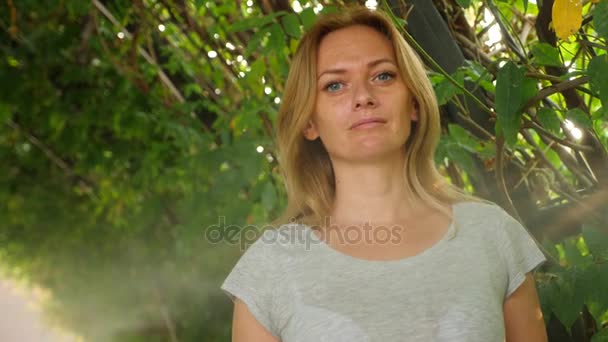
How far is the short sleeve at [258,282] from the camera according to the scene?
118cm

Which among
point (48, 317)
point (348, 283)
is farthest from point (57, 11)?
point (48, 317)

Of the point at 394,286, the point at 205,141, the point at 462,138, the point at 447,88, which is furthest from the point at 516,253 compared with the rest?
the point at 205,141

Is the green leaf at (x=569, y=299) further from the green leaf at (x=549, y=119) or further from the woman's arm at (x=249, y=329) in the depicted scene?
the woman's arm at (x=249, y=329)

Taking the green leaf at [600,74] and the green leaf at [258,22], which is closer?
the green leaf at [600,74]

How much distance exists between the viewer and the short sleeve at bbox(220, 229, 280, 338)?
1182 millimetres

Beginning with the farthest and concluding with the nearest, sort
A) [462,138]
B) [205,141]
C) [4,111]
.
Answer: [4,111], [205,141], [462,138]

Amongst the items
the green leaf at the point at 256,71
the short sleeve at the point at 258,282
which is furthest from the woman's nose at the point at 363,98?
the green leaf at the point at 256,71

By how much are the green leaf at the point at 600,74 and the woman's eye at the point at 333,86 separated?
0.36 meters

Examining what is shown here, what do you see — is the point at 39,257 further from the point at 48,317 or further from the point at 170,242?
the point at 170,242

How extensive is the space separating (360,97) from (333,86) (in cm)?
7

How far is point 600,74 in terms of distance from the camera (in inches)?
42.6

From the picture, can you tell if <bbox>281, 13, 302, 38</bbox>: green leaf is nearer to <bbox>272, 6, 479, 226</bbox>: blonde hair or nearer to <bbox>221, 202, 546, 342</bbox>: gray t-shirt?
<bbox>272, 6, 479, 226</bbox>: blonde hair

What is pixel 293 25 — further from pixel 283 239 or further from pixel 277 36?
pixel 283 239

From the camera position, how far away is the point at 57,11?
348 centimetres
